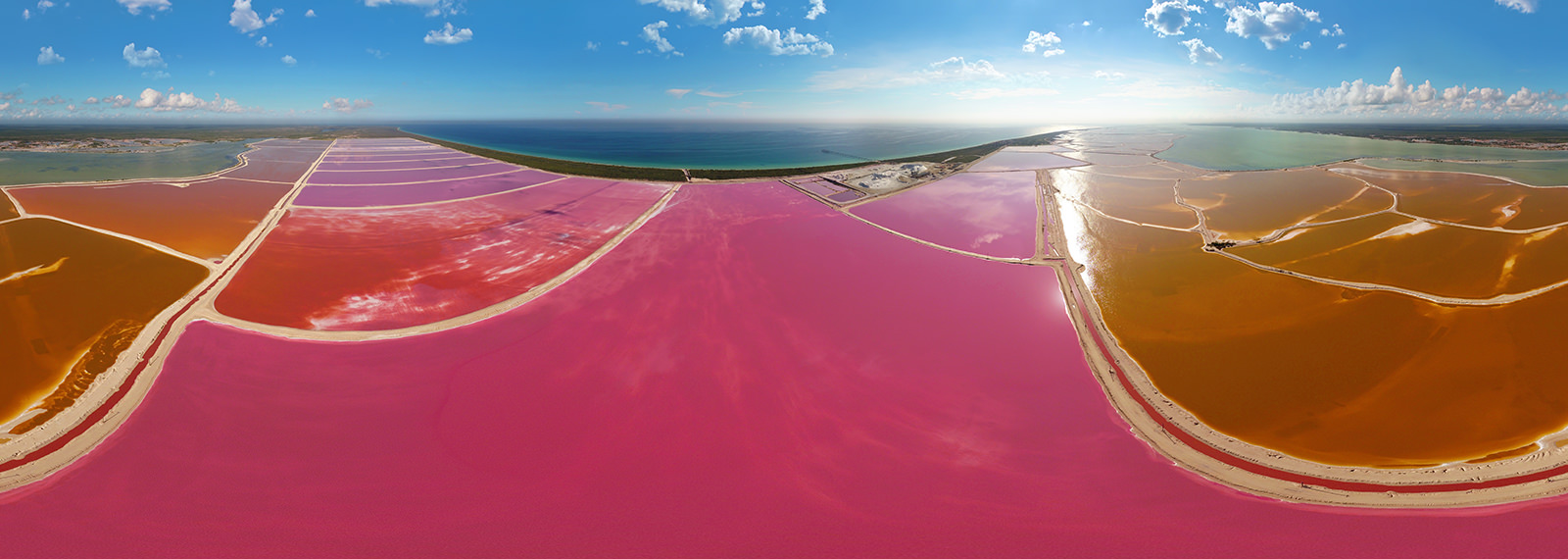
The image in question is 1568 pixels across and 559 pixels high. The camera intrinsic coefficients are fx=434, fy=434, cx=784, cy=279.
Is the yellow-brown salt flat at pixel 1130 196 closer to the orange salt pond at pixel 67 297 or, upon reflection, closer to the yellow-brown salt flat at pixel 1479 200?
the yellow-brown salt flat at pixel 1479 200

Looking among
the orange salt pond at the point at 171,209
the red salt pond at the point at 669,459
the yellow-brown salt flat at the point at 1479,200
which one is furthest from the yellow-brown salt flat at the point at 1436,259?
the orange salt pond at the point at 171,209

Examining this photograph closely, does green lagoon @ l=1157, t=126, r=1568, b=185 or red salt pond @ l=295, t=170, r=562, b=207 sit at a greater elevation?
green lagoon @ l=1157, t=126, r=1568, b=185

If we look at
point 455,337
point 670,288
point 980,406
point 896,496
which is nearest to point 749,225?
point 670,288

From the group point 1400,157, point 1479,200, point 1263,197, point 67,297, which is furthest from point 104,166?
point 1400,157

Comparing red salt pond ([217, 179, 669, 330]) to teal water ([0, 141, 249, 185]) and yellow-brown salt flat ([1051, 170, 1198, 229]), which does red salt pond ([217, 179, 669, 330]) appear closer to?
teal water ([0, 141, 249, 185])

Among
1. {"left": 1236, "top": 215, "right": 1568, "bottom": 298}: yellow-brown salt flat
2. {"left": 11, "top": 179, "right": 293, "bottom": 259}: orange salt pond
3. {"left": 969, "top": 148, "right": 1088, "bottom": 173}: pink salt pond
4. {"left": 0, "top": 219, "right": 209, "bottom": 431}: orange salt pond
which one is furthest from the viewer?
{"left": 969, "top": 148, "right": 1088, "bottom": 173}: pink salt pond

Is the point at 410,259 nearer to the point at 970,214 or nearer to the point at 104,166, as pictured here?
the point at 970,214

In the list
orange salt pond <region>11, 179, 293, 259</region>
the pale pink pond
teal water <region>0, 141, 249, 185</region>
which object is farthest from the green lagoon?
teal water <region>0, 141, 249, 185</region>

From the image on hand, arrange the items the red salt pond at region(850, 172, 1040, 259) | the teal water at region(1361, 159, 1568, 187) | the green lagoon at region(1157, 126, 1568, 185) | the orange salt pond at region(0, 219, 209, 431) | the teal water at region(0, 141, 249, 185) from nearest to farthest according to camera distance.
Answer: the orange salt pond at region(0, 219, 209, 431) < the red salt pond at region(850, 172, 1040, 259) < the teal water at region(1361, 159, 1568, 187) < the green lagoon at region(1157, 126, 1568, 185) < the teal water at region(0, 141, 249, 185)
